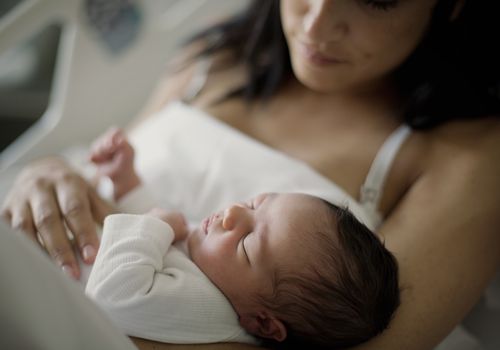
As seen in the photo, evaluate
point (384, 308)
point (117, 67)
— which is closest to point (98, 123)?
point (117, 67)

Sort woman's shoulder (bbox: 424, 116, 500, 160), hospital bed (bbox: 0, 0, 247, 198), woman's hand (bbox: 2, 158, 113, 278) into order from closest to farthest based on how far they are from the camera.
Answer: woman's hand (bbox: 2, 158, 113, 278)
woman's shoulder (bbox: 424, 116, 500, 160)
hospital bed (bbox: 0, 0, 247, 198)

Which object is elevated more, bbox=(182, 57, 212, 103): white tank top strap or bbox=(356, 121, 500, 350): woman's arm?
bbox=(182, 57, 212, 103): white tank top strap

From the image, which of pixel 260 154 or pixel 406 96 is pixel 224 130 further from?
pixel 406 96

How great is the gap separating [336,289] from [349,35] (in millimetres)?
489

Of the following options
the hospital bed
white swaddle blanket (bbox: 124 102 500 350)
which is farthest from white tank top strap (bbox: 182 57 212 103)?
the hospital bed

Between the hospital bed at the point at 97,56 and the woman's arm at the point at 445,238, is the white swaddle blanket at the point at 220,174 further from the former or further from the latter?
the hospital bed at the point at 97,56

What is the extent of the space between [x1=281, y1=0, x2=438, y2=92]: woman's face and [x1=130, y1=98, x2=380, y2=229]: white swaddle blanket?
0.19 metres

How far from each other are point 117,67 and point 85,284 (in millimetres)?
868

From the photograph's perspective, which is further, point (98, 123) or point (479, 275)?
point (98, 123)

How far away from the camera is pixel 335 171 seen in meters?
1.16

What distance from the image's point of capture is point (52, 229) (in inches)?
35.6

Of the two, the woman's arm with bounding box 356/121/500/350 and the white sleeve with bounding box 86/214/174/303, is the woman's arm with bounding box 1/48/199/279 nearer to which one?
the white sleeve with bounding box 86/214/174/303

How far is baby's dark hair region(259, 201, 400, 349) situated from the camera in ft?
2.58

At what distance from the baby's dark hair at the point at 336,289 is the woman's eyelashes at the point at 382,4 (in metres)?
0.41
